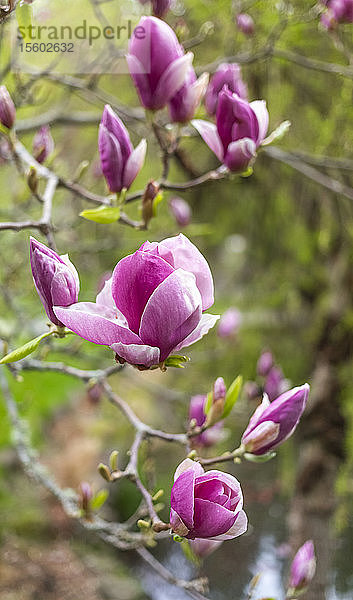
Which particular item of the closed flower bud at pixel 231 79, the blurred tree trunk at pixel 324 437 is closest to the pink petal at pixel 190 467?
the closed flower bud at pixel 231 79

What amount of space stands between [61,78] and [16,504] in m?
2.54

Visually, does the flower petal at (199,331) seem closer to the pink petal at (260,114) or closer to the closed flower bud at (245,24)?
the pink petal at (260,114)

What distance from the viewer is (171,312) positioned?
26 cm

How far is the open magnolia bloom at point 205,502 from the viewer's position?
0.28 m

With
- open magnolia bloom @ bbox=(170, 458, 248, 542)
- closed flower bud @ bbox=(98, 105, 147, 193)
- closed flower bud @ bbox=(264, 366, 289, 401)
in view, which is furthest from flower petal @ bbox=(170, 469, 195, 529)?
closed flower bud @ bbox=(264, 366, 289, 401)

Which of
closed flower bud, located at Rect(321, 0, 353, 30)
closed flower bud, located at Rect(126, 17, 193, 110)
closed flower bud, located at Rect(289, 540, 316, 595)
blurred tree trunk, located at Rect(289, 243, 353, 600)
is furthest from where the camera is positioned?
blurred tree trunk, located at Rect(289, 243, 353, 600)

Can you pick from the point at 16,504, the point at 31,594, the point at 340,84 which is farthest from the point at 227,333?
the point at 16,504

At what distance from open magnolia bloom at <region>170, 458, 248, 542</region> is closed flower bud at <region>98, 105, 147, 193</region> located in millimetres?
227

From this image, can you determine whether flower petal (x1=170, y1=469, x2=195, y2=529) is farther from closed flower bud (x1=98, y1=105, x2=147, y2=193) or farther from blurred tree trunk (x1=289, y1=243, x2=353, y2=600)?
blurred tree trunk (x1=289, y1=243, x2=353, y2=600)

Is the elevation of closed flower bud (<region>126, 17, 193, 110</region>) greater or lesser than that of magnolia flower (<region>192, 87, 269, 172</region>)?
greater

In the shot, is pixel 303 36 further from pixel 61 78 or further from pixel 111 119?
pixel 111 119

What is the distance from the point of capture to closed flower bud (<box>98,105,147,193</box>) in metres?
0.40

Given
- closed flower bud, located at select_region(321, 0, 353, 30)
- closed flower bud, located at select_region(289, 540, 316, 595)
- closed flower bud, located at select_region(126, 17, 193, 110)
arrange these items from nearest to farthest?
closed flower bud, located at select_region(126, 17, 193, 110) → closed flower bud, located at select_region(289, 540, 316, 595) → closed flower bud, located at select_region(321, 0, 353, 30)

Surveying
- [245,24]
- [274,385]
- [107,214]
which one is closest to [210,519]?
[107,214]
